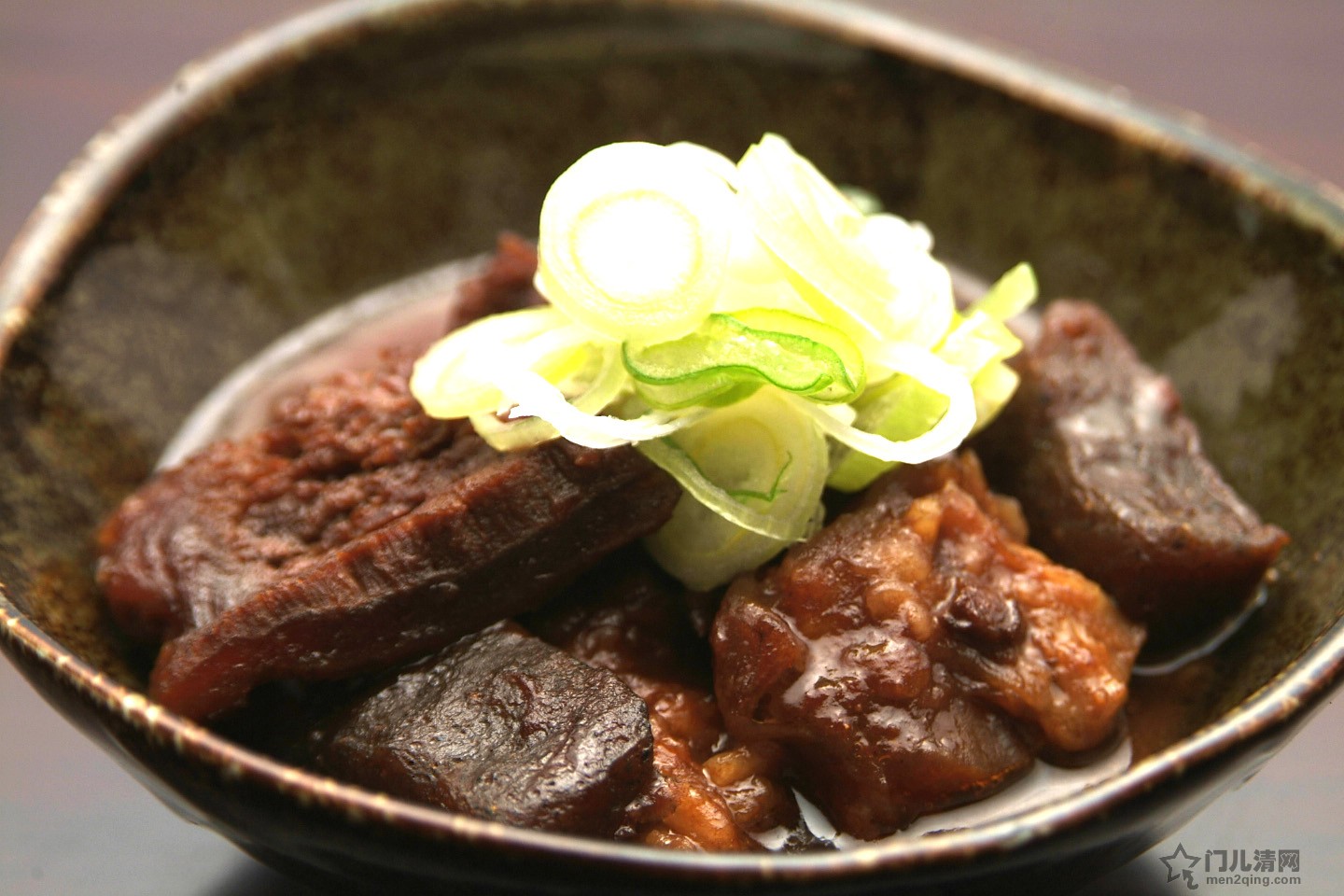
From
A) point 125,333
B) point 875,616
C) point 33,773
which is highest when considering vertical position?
point 125,333

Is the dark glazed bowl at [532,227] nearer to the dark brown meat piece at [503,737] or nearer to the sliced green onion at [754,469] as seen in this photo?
the dark brown meat piece at [503,737]

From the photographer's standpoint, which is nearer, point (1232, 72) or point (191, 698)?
point (191, 698)

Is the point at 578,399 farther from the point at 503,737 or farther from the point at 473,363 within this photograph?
Result: the point at 503,737

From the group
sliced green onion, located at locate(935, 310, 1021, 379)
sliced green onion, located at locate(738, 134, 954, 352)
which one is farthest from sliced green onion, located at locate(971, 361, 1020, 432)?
sliced green onion, located at locate(738, 134, 954, 352)

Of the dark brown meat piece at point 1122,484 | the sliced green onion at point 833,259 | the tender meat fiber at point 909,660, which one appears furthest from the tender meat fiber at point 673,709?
the dark brown meat piece at point 1122,484

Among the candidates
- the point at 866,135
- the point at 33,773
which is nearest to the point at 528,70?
the point at 866,135

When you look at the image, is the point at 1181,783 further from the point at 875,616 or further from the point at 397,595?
the point at 397,595

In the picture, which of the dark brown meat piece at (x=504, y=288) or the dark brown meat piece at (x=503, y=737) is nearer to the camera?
the dark brown meat piece at (x=503, y=737)
